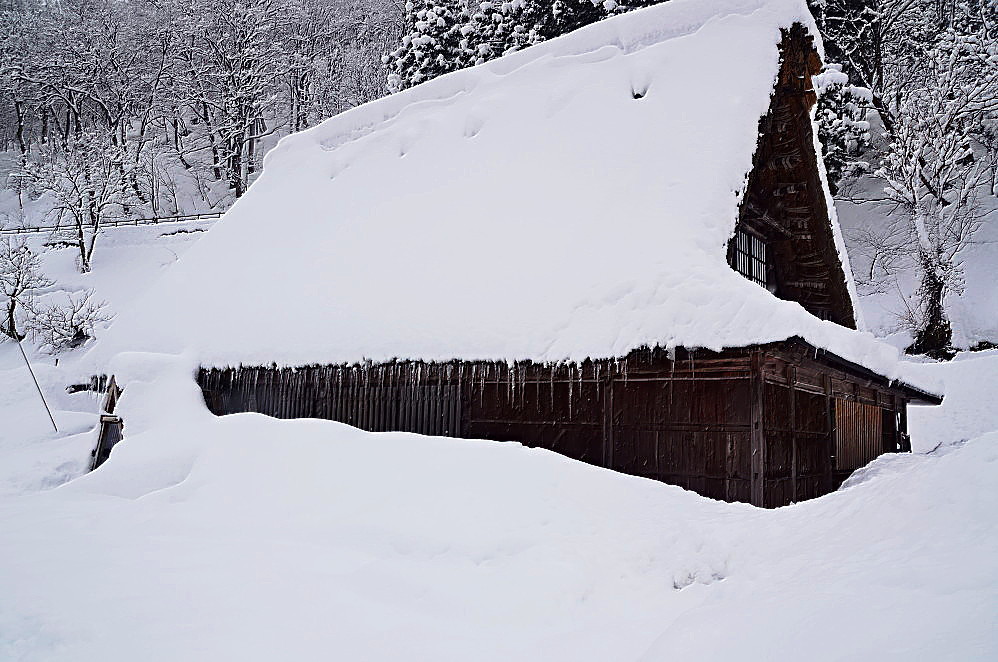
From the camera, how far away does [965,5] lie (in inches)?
824

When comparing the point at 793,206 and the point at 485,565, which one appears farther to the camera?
the point at 793,206

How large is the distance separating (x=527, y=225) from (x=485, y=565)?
4882 mm

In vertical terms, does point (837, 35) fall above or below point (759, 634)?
above

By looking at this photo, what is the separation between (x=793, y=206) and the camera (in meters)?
9.59

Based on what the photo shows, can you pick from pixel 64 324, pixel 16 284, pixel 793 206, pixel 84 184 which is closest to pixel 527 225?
pixel 793 206

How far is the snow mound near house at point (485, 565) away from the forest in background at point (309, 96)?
11737mm

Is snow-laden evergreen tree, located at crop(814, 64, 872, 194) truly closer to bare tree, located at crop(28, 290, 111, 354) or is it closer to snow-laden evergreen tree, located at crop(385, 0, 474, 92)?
snow-laden evergreen tree, located at crop(385, 0, 474, 92)

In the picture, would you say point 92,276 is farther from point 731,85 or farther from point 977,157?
point 977,157

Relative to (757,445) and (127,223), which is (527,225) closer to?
(757,445)

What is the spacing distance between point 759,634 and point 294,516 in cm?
356

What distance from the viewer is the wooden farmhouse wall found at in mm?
6934

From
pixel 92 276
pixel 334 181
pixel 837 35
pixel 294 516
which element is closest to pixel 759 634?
pixel 294 516

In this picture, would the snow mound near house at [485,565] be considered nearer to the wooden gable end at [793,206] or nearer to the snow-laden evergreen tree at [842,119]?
the wooden gable end at [793,206]

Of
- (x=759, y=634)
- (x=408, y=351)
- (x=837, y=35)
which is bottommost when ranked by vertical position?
(x=759, y=634)
